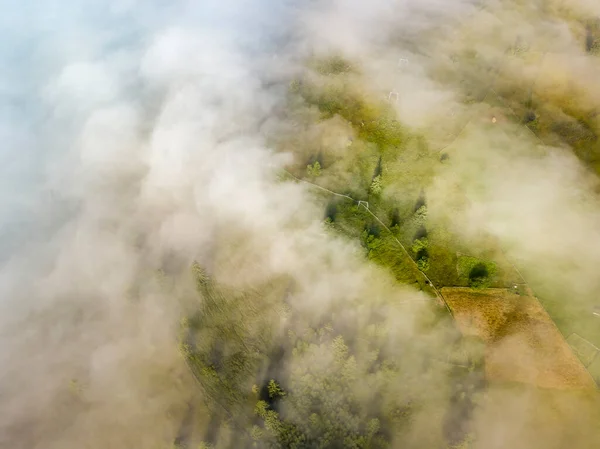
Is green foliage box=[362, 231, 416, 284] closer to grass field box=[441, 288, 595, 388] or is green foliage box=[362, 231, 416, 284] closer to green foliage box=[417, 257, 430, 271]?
green foliage box=[417, 257, 430, 271]

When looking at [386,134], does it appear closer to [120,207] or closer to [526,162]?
[526,162]

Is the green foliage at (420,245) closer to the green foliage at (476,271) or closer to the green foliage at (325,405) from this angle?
the green foliage at (476,271)

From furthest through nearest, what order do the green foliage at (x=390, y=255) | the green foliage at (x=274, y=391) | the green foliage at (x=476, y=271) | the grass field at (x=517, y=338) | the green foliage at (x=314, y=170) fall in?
1. the green foliage at (x=314, y=170)
2. the green foliage at (x=390, y=255)
3. the green foliage at (x=274, y=391)
4. the green foliage at (x=476, y=271)
5. the grass field at (x=517, y=338)

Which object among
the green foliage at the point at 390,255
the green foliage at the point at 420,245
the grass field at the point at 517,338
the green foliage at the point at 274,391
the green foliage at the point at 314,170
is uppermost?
the green foliage at the point at 314,170

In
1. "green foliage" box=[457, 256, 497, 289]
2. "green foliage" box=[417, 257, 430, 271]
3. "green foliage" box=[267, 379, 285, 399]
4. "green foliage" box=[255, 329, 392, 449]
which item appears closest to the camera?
"green foliage" box=[255, 329, 392, 449]

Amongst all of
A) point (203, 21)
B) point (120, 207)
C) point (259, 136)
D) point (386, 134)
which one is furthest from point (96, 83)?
point (386, 134)

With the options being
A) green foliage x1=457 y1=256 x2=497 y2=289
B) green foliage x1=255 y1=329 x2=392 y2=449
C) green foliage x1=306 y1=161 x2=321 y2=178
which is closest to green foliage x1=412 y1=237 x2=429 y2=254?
green foliage x1=457 y1=256 x2=497 y2=289

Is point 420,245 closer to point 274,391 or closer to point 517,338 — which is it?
point 517,338

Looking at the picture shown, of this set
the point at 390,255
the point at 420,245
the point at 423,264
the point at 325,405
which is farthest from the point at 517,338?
the point at 325,405

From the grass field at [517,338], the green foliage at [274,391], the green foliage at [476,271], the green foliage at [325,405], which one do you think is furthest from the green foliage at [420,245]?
the green foliage at [274,391]
